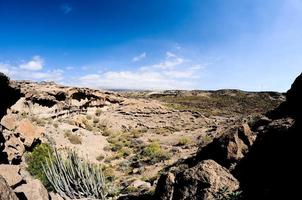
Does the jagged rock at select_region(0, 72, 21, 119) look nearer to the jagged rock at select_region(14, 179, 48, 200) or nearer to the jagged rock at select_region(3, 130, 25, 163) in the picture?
the jagged rock at select_region(3, 130, 25, 163)

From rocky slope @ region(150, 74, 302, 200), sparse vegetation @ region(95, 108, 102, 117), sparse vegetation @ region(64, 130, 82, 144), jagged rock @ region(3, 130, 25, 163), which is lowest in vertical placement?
sparse vegetation @ region(64, 130, 82, 144)

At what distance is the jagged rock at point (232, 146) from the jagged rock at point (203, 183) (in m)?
1.65

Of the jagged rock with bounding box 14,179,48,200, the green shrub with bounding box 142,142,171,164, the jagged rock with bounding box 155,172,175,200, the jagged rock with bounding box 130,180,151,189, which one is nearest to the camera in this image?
the jagged rock with bounding box 14,179,48,200

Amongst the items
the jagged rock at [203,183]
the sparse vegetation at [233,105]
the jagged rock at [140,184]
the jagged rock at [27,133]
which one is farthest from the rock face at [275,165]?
the sparse vegetation at [233,105]

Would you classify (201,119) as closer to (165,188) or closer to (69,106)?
(69,106)

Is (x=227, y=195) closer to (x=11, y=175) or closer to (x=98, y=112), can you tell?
(x=11, y=175)

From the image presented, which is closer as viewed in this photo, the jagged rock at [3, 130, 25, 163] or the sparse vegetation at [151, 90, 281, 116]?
the jagged rock at [3, 130, 25, 163]

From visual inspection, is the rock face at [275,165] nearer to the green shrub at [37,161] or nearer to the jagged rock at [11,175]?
the jagged rock at [11,175]

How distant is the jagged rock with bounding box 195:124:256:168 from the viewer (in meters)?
8.66

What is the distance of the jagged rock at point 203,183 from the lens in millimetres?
6676

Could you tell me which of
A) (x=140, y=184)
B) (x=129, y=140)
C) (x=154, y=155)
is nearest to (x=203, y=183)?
(x=140, y=184)

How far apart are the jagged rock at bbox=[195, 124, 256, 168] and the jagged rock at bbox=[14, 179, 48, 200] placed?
4416 mm

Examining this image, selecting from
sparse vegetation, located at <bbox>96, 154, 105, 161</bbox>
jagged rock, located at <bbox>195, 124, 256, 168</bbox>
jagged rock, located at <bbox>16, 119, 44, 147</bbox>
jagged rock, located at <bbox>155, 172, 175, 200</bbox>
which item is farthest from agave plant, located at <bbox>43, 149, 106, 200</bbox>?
sparse vegetation, located at <bbox>96, 154, 105, 161</bbox>

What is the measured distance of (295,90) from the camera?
851 cm
